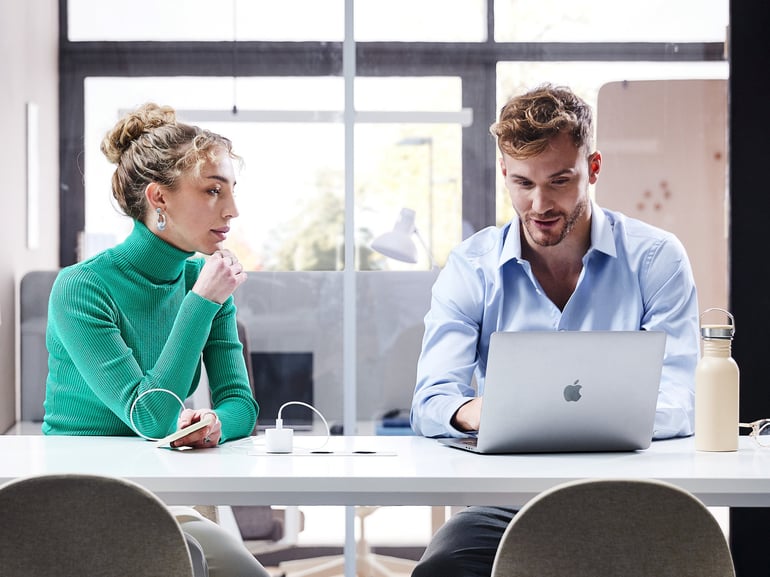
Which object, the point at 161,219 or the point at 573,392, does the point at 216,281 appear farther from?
the point at 573,392

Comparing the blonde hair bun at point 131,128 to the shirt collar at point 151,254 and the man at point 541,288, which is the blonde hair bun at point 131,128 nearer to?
the shirt collar at point 151,254

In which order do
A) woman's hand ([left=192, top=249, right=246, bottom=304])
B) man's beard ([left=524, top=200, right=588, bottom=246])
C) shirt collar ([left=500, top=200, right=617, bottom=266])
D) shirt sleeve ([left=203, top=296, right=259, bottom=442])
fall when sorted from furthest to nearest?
man's beard ([left=524, top=200, right=588, bottom=246])
shirt collar ([left=500, top=200, right=617, bottom=266])
shirt sleeve ([left=203, top=296, right=259, bottom=442])
woman's hand ([left=192, top=249, right=246, bottom=304])

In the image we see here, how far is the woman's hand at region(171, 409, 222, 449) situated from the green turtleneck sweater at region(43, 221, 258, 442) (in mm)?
103

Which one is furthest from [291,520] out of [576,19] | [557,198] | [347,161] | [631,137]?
[576,19]

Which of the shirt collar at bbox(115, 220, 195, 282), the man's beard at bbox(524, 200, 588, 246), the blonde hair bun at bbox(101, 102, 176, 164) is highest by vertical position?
the blonde hair bun at bbox(101, 102, 176, 164)

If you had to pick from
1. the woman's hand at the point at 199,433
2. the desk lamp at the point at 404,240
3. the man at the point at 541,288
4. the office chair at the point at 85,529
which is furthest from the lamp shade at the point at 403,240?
the office chair at the point at 85,529

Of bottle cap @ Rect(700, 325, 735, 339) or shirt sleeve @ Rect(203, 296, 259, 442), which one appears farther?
shirt sleeve @ Rect(203, 296, 259, 442)

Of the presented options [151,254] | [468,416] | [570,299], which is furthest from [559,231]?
[151,254]

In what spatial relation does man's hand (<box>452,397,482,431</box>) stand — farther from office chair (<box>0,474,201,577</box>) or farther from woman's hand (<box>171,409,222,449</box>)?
office chair (<box>0,474,201,577</box>)

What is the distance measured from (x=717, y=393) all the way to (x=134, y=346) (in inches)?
51.9

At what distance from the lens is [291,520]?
3.65m

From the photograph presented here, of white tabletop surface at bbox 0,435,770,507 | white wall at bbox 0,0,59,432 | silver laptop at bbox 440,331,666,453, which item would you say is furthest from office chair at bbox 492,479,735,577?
white wall at bbox 0,0,59,432

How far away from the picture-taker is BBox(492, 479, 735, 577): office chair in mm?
1308

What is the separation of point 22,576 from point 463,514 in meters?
1.11
